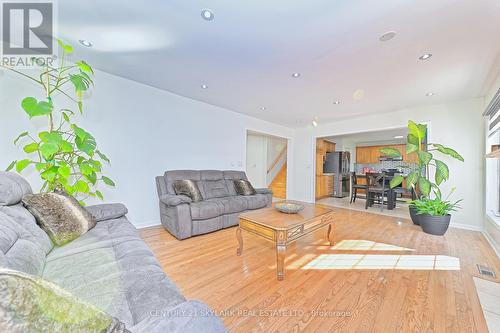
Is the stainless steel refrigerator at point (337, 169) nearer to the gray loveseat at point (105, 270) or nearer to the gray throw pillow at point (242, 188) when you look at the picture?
the gray throw pillow at point (242, 188)

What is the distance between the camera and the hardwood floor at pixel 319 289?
1.35 metres

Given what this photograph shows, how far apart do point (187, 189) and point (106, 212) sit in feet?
4.04

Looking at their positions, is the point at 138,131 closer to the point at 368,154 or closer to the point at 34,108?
the point at 34,108

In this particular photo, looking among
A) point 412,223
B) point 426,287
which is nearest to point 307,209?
point 426,287

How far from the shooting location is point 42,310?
435 millimetres

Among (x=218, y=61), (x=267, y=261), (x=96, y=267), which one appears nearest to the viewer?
(x=96, y=267)

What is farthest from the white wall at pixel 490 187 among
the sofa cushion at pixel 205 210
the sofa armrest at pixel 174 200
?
the sofa armrest at pixel 174 200

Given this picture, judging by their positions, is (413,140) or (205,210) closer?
(205,210)

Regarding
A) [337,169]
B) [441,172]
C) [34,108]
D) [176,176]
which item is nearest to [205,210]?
[176,176]

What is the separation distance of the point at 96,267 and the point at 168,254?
1266mm

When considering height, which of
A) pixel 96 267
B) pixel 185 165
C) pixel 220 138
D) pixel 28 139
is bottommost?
pixel 96 267

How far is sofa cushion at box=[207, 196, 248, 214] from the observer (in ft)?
10.5

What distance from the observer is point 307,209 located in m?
2.58

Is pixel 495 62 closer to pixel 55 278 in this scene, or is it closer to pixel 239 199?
pixel 239 199
